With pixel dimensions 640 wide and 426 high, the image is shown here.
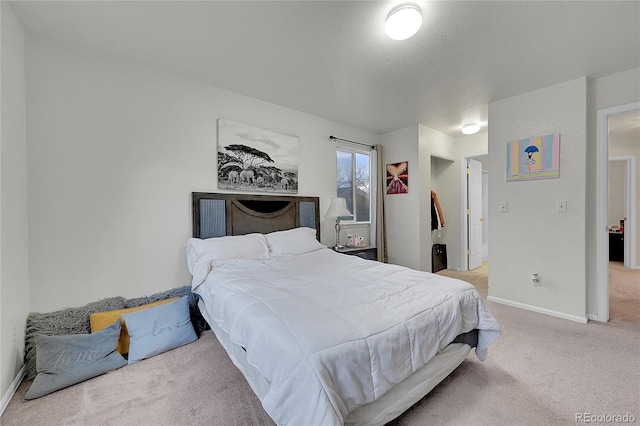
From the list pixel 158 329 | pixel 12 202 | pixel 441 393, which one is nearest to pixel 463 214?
pixel 441 393

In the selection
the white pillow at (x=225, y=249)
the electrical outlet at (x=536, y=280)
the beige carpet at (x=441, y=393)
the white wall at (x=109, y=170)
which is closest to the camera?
the beige carpet at (x=441, y=393)

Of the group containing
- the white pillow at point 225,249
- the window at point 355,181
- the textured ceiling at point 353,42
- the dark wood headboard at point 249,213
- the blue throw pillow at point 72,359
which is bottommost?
the blue throw pillow at point 72,359

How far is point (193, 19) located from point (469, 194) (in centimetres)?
487

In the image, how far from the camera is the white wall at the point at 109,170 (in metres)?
1.98

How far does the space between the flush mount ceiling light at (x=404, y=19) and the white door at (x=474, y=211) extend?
378 centimetres

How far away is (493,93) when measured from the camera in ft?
9.82

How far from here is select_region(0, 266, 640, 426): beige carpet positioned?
4.75ft

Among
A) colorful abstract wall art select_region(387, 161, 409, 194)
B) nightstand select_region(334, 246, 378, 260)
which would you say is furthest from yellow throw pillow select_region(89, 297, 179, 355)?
colorful abstract wall art select_region(387, 161, 409, 194)

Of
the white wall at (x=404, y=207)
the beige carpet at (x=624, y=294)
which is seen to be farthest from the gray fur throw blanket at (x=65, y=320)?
the beige carpet at (x=624, y=294)

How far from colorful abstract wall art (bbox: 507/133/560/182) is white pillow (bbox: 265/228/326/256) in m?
2.51

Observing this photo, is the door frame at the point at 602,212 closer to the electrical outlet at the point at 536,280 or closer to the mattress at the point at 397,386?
the electrical outlet at the point at 536,280

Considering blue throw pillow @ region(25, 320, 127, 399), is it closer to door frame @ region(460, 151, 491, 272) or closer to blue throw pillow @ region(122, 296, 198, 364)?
blue throw pillow @ region(122, 296, 198, 364)

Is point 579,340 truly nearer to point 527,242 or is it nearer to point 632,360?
point 632,360

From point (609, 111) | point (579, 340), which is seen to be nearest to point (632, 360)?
point (579, 340)
